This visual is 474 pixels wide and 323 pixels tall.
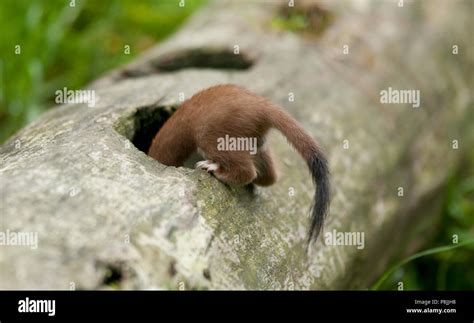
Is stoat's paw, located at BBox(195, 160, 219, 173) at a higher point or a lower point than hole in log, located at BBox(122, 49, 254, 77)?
lower

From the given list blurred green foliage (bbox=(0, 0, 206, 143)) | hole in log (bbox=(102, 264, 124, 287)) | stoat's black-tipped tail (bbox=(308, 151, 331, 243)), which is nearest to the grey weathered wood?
hole in log (bbox=(102, 264, 124, 287))

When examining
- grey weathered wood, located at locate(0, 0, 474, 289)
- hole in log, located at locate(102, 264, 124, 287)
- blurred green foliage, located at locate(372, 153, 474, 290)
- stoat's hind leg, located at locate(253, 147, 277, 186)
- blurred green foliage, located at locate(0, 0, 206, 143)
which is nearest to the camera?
hole in log, located at locate(102, 264, 124, 287)

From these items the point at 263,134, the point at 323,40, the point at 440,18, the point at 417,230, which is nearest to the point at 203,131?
the point at 263,134

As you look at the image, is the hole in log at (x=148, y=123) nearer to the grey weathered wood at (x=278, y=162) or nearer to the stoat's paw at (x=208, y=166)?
the grey weathered wood at (x=278, y=162)

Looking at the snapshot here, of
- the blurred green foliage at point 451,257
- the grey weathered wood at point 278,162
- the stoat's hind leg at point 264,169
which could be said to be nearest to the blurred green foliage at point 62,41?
the grey weathered wood at point 278,162

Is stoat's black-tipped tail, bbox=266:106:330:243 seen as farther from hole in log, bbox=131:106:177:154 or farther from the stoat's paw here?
hole in log, bbox=131:106:177:154

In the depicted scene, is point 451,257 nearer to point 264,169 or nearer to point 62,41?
point 264,169
